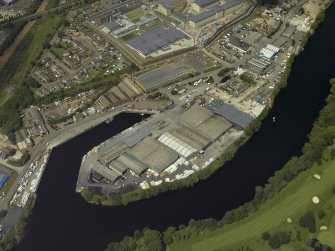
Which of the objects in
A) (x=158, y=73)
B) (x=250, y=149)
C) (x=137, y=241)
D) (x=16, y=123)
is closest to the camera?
(x=137, y=241)

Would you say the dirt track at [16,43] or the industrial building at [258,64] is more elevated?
the dirt track at [16,43]

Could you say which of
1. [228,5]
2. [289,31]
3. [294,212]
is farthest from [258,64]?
[294,212]

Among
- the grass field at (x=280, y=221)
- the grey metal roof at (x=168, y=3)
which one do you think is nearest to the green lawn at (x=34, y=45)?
the grey metal roof at (x=168, y=3)

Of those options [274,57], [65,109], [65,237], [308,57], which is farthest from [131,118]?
[308,57]

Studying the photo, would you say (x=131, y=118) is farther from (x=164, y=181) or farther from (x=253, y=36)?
(x=253, y=36)

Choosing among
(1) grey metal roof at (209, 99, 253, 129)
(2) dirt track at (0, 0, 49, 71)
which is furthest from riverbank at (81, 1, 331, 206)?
(2) dirt track at (0, 0, 49, 71)

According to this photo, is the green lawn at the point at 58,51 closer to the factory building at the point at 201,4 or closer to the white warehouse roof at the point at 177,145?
the factory building at the point at 201,4
